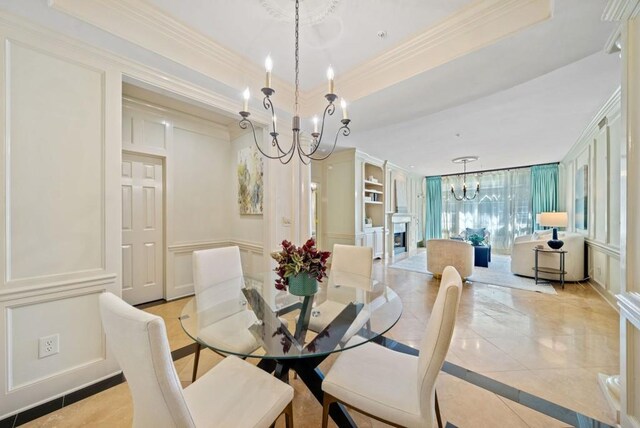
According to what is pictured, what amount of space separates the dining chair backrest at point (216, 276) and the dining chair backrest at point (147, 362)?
35.7 inches

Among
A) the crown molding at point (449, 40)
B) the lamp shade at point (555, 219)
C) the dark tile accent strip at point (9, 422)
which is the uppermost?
the crown molding at point (449, 40)

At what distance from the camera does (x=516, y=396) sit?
167 centimetres

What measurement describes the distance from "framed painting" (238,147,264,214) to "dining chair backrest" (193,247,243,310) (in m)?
1.18

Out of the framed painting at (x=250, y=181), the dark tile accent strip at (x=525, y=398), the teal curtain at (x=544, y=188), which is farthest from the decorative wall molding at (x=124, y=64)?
the teal curtain at (x=544, y=188)

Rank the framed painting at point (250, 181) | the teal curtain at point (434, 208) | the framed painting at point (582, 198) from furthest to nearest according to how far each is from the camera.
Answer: the teal curtain at point (434, 208) < the framed painting at point (582, 198) < the framed painting at point (250, 181)

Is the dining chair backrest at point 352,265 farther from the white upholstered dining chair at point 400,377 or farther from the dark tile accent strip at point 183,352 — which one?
the dark tile accent strip at point 183,352

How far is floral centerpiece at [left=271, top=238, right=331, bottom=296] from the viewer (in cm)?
157

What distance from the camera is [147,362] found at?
726 millimetres

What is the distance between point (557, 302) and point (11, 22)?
6025mm

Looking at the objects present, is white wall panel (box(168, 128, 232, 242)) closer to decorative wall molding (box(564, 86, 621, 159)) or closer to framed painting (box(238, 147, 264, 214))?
framed painting (box(238, 147, 264, 214))

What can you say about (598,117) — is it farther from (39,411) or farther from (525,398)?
(39,411)

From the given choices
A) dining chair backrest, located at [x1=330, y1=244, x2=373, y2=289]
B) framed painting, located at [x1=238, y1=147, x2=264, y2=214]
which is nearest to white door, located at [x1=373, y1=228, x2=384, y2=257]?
framed painting, located at [x1=238, y1=147, x2=264, y2=214]

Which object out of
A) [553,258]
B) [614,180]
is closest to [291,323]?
[614,180]

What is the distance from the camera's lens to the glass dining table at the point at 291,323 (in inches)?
47.9
